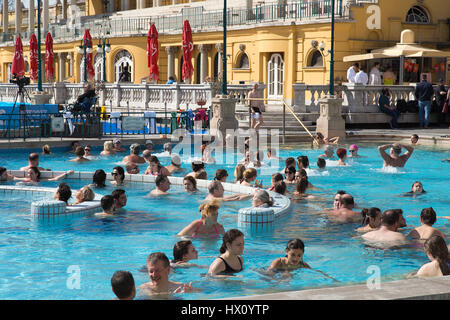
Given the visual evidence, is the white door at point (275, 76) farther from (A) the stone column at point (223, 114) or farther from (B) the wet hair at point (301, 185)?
(B) the wet hair at point (301, 185)

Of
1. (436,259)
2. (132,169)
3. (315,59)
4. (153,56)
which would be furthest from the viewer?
(153,56)

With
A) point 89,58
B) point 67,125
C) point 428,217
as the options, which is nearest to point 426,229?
point 428,217

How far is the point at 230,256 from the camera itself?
343 inches

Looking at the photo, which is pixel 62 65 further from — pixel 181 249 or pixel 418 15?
pixel 181 249

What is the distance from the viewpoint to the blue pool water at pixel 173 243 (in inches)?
349

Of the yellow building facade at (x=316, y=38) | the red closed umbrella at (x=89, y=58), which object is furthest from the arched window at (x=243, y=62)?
the red closed umbrella at (x=89, y=58)

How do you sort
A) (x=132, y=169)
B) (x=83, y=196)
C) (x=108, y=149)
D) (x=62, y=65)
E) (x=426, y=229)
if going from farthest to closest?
(x=62, y=65) → (x=108, y=149) → (x=132, y=169) → (x=83, y=196) → (x=426, y=229)

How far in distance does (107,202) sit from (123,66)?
38.6 meters

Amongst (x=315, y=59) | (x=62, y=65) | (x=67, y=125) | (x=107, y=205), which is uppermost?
(x=62, y=65)

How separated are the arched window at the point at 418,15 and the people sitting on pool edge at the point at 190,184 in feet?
84.3

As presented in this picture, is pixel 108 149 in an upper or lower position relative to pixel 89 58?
lower

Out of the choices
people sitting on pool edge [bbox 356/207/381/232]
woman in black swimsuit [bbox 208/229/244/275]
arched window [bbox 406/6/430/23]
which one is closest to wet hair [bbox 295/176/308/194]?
people sitting on pool edge [bbox 356/207/381/232]

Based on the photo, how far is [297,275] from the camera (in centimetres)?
885
